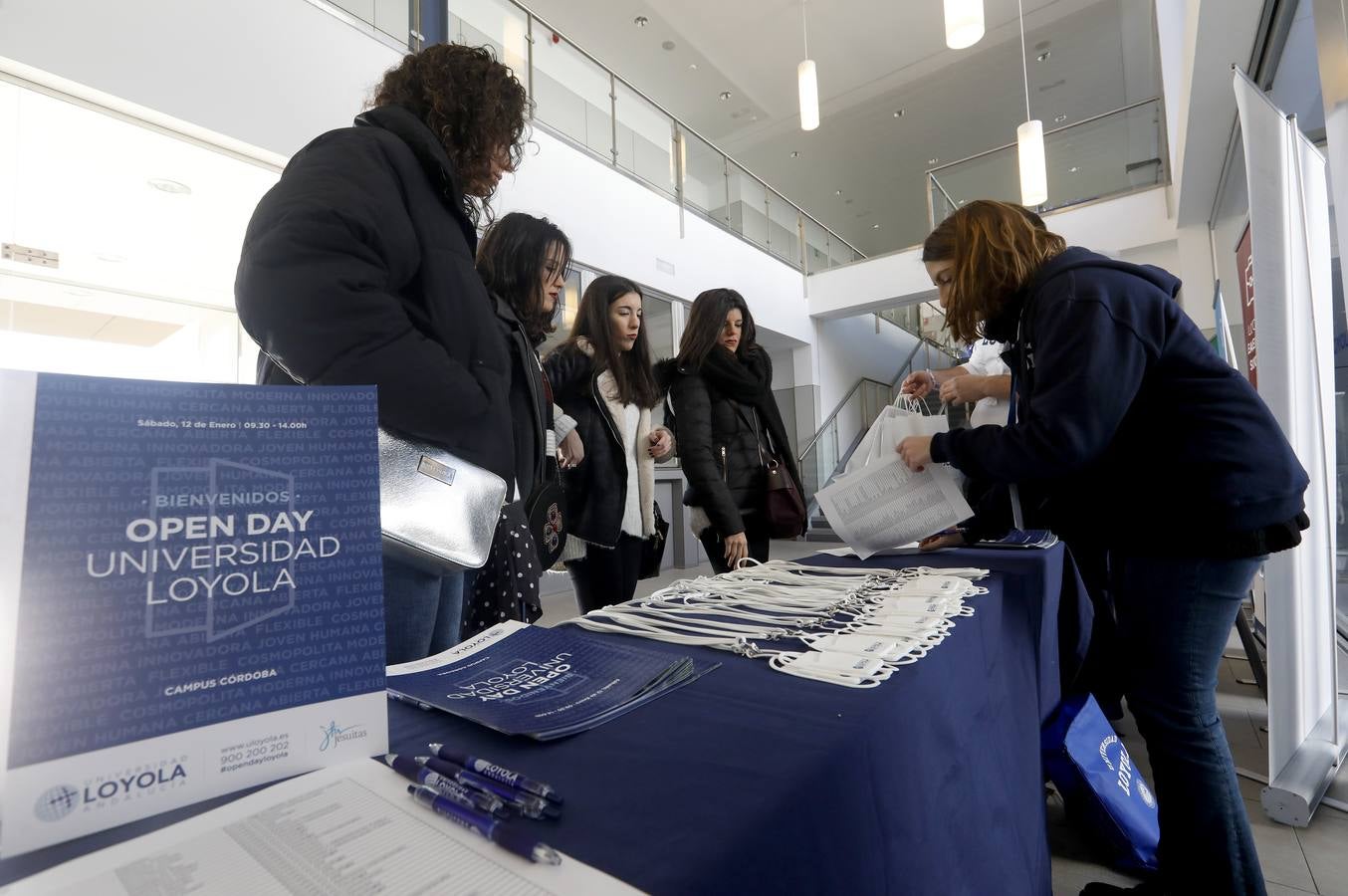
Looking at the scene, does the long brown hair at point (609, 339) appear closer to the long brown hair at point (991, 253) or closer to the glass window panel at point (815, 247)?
the long brown hair at point (991, 253)

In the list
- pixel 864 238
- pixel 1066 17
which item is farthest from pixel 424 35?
pixel 864 238

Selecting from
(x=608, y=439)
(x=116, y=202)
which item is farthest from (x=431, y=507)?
(x=116, y=202)

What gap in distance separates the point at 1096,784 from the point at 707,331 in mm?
1473

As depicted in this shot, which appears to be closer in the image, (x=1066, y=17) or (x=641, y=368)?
(x=641, y=368)

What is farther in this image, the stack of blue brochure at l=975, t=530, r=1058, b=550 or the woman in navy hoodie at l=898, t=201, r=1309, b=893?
the stack of blue brochure at l=975, t=530, r=1058, b=550

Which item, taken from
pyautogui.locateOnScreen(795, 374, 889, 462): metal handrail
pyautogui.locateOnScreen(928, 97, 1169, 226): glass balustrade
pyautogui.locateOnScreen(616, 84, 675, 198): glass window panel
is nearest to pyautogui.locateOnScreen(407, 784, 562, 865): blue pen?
pyautogui.locateOnScreen(616, 84, 675, 198): glass window panel

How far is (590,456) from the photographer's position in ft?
6.05

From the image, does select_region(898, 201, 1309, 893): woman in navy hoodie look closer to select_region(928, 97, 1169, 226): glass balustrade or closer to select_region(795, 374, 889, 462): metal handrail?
select_region(928, 97, 1169, 226): glass balustrade

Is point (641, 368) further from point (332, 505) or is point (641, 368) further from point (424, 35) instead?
point (424, 35)

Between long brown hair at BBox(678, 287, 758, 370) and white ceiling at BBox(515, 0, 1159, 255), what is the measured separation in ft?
19.0

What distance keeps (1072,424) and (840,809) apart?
876 millimetres

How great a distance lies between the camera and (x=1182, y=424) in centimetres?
109

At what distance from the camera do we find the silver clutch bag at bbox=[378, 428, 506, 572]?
2.68 feet

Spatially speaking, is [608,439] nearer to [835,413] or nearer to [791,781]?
[791,781]
